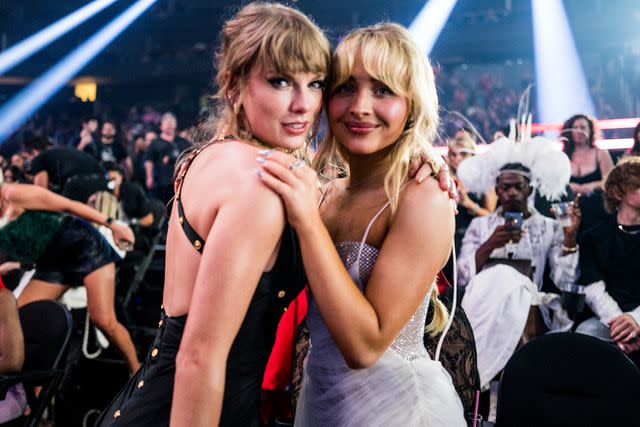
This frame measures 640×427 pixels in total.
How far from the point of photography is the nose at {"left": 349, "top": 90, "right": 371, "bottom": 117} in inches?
63.9

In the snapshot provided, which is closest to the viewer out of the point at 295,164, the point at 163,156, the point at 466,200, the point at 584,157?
the point at 295,164

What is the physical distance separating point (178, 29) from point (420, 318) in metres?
16.6

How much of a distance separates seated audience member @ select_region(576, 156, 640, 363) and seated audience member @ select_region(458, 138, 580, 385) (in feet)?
0.58

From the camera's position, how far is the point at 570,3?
13734 mm

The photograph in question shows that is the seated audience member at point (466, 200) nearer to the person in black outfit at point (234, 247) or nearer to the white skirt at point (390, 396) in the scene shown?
the white skirt at point (390, 396)

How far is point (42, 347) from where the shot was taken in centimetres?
307

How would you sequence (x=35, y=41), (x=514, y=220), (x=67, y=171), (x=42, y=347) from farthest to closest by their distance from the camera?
(x=35, y=41) < (x=67, y=171) < (x=514, y=220) < (x=42, y=347)

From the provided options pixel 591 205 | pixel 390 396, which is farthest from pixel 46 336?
pixel 591 205

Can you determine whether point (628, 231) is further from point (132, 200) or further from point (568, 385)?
point (132, 200)

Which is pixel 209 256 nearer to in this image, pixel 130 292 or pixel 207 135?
pixel 207 135

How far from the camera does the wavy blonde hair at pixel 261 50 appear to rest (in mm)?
1404

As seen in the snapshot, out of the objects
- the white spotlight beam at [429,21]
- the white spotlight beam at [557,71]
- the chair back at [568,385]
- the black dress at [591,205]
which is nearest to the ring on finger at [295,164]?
the chair back at [568,385]

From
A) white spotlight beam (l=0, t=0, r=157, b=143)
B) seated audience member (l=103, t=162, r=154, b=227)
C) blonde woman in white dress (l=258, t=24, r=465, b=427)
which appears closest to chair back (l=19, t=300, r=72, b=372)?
blonde woman in white dress (l=258, t=24, r=465, b=427)

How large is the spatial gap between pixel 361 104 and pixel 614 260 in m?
2.92
